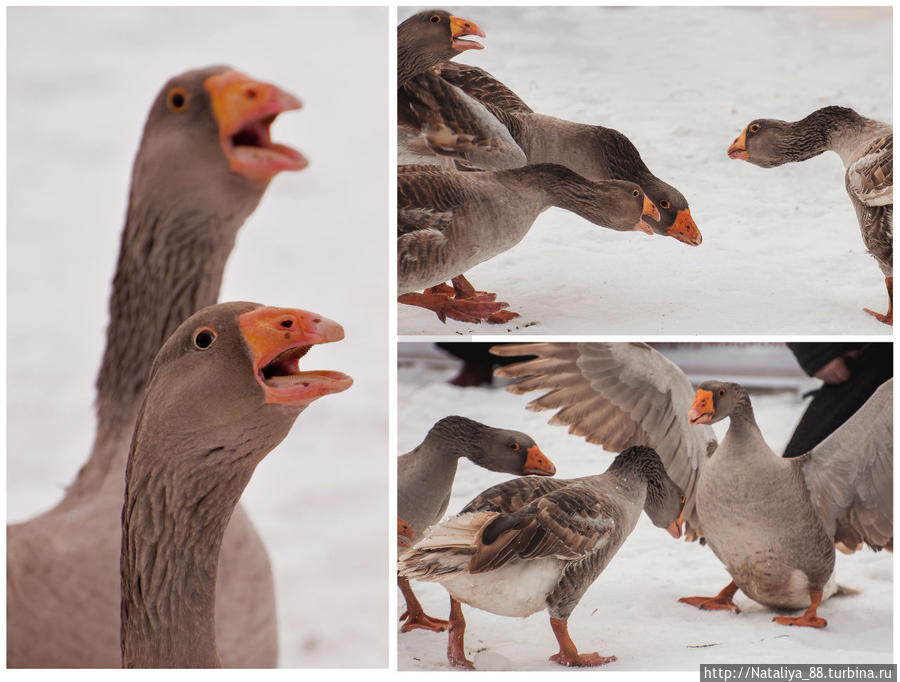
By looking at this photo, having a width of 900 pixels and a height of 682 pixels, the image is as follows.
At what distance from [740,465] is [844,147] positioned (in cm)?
55

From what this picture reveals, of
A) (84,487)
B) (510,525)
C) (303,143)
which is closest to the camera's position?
(84,487)

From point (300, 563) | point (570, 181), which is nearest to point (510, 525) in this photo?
point (300, 563)

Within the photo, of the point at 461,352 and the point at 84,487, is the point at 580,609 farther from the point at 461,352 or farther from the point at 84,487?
the point at 84,487

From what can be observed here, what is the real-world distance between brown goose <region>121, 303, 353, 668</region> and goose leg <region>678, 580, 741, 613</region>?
2.78 ft

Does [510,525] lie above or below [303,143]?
below

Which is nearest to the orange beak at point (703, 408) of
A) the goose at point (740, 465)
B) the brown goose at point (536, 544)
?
the goose at point (740, 465)

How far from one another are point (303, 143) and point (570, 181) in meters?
0.49

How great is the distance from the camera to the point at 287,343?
3.59 ft

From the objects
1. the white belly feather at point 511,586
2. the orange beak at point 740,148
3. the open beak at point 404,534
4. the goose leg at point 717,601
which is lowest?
the goose leg at point 717,601

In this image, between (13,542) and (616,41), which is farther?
(616,41)

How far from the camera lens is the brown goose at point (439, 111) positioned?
1615mm

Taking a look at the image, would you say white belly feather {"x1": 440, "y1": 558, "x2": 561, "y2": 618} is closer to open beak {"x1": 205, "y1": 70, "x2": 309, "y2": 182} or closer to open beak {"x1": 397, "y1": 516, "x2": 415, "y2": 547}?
open beak {"x1": 397, "y1": 516, "x2": 415, "y2": 547}

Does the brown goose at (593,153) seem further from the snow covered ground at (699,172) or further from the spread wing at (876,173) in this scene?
the spread wing at (876,173)

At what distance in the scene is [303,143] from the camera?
5.79ft
